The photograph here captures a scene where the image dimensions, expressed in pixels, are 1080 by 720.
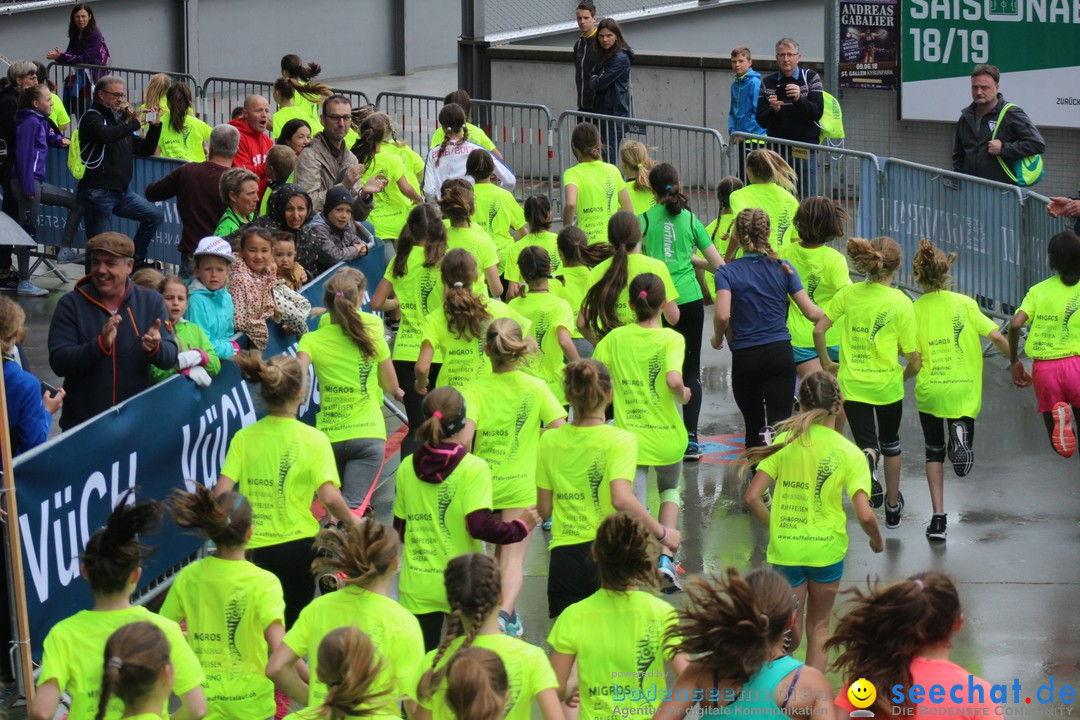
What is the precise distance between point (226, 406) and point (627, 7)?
16797 millimetres

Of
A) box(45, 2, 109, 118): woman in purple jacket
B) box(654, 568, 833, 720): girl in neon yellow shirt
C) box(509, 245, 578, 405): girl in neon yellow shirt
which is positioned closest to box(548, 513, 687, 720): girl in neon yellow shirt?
box(654, 568, 833, 720): girl in neon yellow shirt

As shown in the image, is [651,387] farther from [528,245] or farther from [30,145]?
[30,145]

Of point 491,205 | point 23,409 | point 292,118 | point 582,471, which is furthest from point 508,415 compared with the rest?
point 292,118

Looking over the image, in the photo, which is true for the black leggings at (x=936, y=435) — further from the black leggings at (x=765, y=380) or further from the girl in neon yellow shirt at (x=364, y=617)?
the girl in neon yellow shirt at (x=364, y=617)

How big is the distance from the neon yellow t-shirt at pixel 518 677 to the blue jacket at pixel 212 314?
386cm

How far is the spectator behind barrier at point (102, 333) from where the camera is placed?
770 cm

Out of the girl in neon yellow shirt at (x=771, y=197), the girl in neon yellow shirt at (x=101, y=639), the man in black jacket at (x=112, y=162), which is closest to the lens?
the girl in neon yellow shirt at (x=101, y=639)

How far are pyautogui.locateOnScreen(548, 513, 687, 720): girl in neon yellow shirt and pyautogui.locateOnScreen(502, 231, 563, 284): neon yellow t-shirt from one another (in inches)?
195

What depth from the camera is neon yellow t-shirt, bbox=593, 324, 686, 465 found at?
800cm

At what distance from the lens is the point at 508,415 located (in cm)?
746

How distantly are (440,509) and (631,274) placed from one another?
3.28m

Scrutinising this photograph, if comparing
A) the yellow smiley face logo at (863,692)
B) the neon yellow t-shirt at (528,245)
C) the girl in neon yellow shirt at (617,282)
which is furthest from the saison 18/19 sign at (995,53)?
the yellow smiley face logo at (863,692)

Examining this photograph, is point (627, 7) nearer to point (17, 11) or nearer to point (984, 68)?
point (17, 11)

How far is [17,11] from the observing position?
71.4ft
